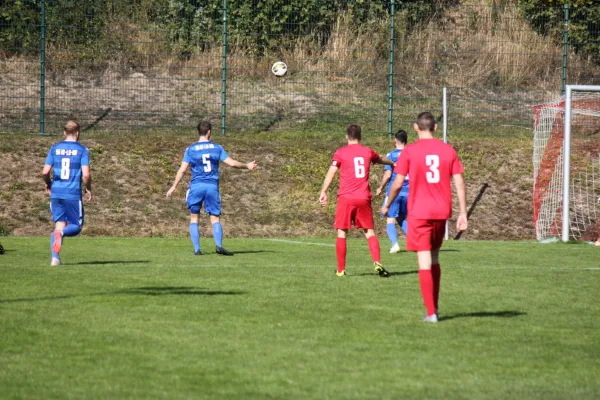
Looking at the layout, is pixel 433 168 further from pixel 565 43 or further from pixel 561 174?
pixel 565 43

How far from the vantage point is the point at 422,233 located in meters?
8.71

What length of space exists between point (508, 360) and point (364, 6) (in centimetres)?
2204

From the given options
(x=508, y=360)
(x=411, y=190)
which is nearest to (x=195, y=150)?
(x=411, y=190)

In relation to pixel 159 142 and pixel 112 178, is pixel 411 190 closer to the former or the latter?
pixel 112 178

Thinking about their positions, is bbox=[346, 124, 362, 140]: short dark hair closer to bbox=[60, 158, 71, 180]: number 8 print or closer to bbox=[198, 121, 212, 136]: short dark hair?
bbox=[198, 121, 212, 136]: short dark hair

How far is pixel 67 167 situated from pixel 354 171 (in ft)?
13.0

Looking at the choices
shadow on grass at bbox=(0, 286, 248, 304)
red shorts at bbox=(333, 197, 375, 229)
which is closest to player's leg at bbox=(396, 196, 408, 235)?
red shorts at bbox=(333, 197, 375, 229)

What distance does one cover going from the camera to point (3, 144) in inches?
957

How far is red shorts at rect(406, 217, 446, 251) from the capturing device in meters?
8.71

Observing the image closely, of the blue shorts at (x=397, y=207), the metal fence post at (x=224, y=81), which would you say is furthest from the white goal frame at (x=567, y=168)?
the metal fence post at (x=224, y=81)

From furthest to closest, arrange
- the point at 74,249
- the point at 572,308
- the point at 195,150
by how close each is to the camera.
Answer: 1. the point at 74,249
2. the point at 195,150
3. the point at 572,308

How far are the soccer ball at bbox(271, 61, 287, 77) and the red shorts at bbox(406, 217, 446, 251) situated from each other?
62.4 ft

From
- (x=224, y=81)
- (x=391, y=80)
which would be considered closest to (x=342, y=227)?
(x=224, y=81)

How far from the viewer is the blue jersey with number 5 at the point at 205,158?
15.9 m
